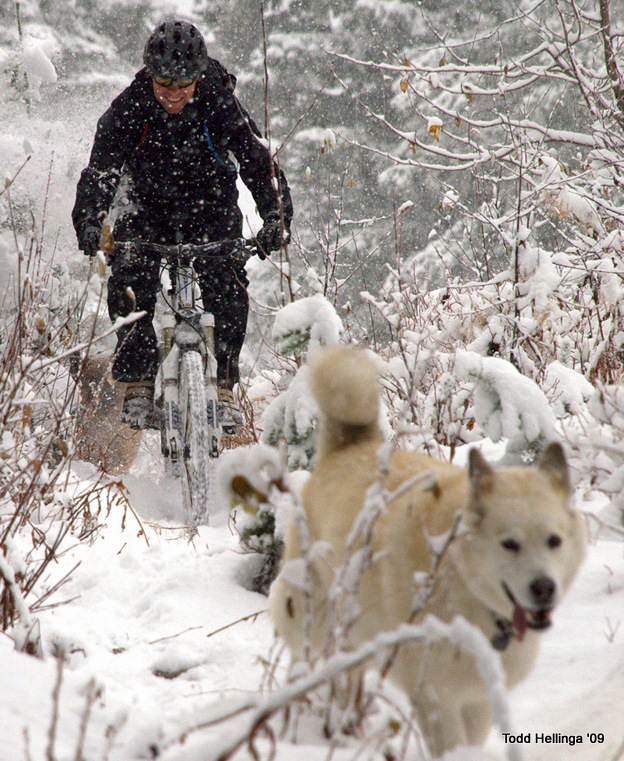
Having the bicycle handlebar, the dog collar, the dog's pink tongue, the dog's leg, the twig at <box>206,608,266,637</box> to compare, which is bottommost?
the twig at <box>206,608,266,637</box>

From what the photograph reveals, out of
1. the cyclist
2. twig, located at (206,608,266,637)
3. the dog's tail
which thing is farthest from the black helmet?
twig, located at (206,608,266,637)

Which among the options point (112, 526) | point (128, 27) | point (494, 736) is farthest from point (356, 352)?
point (128, 27)

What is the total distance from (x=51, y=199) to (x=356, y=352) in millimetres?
16795

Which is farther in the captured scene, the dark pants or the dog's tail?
the dark pants

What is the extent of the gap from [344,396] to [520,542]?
0.73m

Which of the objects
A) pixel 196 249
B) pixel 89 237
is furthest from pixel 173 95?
pixel 89 237

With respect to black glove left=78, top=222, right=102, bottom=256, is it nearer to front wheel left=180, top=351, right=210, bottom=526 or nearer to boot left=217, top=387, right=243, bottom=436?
front wheel left=180, top=351, right=210, bottom=526

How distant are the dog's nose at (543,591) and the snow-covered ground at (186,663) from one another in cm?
28

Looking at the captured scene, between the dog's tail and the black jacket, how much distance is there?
2.57m

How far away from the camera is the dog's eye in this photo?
127cm

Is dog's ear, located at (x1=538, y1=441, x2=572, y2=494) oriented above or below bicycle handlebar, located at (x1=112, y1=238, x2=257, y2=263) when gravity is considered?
below

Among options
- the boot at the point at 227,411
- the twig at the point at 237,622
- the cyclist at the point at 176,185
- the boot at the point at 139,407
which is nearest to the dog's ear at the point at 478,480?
the twig at the point at 237,622

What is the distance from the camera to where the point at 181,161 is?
15.0 ft

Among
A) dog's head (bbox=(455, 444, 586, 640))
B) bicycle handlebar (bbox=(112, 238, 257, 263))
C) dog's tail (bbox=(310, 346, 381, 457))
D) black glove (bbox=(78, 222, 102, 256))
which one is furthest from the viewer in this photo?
bicycle handlebar (bbox=(112, 238, 257, 263))
